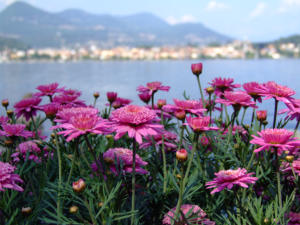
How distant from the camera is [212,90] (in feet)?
4.56

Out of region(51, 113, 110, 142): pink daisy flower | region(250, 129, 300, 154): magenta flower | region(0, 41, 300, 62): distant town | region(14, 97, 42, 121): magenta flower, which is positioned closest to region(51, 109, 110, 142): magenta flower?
region(51, 113, 110, 142): pink daisy flower

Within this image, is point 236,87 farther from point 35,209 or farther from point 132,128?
point 35,209

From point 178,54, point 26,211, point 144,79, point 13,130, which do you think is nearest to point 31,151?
point 13,130

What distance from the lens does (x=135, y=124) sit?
0.86 m

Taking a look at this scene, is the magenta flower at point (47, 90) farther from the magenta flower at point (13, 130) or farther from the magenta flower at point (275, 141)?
the magenta flower at point (275, 141)

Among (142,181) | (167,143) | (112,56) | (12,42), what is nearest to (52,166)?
(142,181)

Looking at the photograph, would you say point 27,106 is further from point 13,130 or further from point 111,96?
point 111,96

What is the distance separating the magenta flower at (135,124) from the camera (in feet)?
2.73

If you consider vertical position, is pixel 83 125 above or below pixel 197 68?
below

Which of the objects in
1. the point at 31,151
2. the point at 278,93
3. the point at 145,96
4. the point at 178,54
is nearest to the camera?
the point at 278,93

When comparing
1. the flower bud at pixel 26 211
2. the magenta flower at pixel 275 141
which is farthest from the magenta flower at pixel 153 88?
the flower bud at pixel 26 211

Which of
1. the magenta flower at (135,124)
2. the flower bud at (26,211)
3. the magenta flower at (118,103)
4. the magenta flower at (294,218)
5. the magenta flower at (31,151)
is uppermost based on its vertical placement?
the magenta flower at (135,124)

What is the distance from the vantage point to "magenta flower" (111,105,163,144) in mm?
832

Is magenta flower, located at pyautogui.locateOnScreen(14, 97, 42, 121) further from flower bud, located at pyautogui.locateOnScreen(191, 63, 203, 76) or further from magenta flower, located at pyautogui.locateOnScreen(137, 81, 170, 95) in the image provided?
flower bud, located at pyautogui.locateOnScreen(191, 63, 203, 76)
